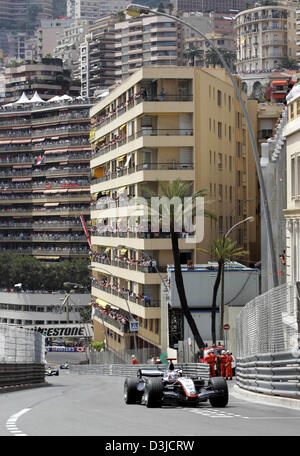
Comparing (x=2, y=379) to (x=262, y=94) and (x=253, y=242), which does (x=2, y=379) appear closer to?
(x=253, y=242)

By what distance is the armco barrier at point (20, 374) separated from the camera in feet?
112

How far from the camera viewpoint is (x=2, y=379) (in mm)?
33875

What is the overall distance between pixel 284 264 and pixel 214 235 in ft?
85.3

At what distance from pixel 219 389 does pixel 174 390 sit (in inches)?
44.6

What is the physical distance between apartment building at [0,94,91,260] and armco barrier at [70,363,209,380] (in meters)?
70.4

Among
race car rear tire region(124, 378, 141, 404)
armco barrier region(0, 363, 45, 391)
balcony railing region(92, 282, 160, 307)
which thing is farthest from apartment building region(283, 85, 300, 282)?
balcony railing region(92, 282, 160, 307)

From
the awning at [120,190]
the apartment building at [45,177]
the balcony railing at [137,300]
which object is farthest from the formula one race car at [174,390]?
the apartment building at [45,177]

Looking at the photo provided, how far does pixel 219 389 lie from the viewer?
2117cm

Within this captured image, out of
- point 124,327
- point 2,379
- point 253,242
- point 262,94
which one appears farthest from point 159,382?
point 262,94

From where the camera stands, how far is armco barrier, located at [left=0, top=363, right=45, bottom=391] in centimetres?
3413

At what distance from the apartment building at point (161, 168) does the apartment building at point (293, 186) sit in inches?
847

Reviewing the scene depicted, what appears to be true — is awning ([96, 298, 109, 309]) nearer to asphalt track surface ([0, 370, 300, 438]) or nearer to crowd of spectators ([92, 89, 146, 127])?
crowd of spectators ([92, 89, 146, 127])

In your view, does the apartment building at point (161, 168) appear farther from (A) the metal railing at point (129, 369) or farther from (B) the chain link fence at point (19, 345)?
(B) the chain link fence at point (19, 345)

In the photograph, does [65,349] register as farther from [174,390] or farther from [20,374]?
[174,390]
